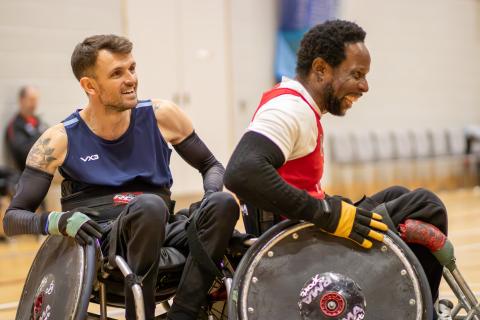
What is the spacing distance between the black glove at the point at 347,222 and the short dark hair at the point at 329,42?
1.63ft

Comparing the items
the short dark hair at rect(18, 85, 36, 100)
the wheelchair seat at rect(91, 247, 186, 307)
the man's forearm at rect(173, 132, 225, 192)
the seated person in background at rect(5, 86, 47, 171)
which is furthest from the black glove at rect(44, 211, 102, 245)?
the short dark hair at rect(18, 85, 36, 100)

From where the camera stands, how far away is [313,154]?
2.34 metres

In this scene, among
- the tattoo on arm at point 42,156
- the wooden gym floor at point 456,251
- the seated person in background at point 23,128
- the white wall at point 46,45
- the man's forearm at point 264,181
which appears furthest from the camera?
the white wall at point 46,45

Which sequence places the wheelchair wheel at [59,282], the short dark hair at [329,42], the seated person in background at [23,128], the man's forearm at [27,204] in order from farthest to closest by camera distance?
the seated person in background at [23,128] → the man's forearm at [27,204] → the short dark hair at [329,42] → the wheelchair wheel at [59,282]

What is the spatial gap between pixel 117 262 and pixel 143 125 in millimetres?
696

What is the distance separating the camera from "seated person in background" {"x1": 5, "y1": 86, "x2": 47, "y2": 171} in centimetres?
677

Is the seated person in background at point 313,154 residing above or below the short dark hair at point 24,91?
above

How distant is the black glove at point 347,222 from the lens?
2.13 metres

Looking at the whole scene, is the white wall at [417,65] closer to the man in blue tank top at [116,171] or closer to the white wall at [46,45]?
the white wall at [46,45]

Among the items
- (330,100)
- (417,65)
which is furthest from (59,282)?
(417,65)

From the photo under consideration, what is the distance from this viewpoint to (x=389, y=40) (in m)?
10.5

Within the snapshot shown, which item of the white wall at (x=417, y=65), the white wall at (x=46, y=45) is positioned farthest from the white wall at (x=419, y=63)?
the white wall at (x=46, y=45)

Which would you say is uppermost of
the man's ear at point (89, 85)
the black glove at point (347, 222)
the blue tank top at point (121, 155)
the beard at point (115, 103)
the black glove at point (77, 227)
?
the man's ear at point (89, 85)

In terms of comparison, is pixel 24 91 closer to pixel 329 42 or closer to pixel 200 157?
pixel 200 157
